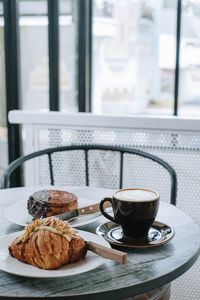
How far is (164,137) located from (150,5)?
123 centimetres

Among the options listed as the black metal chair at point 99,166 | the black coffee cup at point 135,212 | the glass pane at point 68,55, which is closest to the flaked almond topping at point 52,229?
the black coffee cup at point 135,212

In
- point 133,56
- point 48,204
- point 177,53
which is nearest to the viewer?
point 48,204

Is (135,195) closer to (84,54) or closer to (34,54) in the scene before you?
(84,54)

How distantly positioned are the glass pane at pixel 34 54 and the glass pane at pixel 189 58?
0.85 meters

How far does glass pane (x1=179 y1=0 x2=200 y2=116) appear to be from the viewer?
2.73 m


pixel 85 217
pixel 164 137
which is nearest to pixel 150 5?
pixel 164 137

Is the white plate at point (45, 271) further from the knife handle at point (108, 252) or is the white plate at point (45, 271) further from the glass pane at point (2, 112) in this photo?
the glass pane at point (2, 112)

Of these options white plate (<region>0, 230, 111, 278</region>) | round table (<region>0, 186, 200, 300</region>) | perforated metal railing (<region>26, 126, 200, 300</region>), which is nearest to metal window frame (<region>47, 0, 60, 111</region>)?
perforated metal railing (<region>26, 126, 200, 300</region>)

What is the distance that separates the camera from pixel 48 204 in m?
1.05

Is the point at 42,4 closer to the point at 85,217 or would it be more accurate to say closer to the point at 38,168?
the point at 38,168

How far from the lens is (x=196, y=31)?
9.16 feet

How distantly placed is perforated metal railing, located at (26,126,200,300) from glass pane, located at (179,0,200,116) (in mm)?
677

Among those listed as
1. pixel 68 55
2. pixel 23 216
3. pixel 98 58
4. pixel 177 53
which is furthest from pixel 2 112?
pixel 23 216

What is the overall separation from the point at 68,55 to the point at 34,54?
0.22 metres
